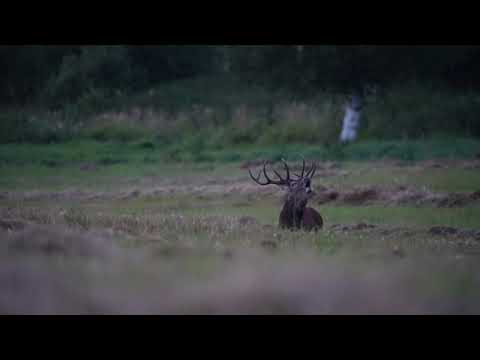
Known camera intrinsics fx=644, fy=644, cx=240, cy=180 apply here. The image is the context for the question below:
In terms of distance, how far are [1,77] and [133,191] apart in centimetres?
1877

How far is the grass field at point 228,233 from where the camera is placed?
3951 millimetres

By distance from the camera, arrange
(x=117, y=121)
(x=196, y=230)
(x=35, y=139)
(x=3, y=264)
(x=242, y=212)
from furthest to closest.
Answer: (x=117, y=121)
(x=35, y=139)
(x=242, y=212)
(x=196, y=230)
(x=3, y=264)

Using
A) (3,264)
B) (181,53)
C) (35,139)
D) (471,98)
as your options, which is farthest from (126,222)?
(181,53)

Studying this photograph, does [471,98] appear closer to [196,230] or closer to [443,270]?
[196,230]

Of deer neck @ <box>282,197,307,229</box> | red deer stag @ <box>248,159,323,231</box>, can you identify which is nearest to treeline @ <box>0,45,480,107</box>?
red deer stag @ <box>248,159,323,231</box>

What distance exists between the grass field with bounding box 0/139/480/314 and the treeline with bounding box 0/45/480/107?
414 centimetres

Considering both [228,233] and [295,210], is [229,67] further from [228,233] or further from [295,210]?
[228,233]

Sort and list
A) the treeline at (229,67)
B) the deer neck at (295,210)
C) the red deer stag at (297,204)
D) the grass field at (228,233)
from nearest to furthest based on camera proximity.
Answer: the grass field at (228,233) < the red deer stag at (297,204) < the deer neck at (295,210) < the treeline at (229,67)

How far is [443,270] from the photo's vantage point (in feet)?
15.4

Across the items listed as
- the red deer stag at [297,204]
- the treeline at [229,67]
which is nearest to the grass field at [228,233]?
the red deer stag at [297,204]

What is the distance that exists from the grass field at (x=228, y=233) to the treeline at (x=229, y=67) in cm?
414

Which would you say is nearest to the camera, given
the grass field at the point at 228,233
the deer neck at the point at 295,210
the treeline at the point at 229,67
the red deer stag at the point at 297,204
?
the grass field at the point at 228,233

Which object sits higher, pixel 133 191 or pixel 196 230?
pixel 133 191

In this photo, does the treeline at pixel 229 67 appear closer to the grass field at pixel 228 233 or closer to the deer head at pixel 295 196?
the grass field at pixel 228 233
